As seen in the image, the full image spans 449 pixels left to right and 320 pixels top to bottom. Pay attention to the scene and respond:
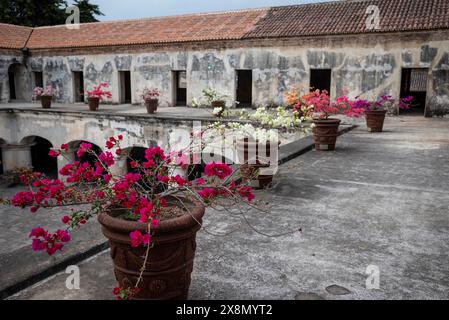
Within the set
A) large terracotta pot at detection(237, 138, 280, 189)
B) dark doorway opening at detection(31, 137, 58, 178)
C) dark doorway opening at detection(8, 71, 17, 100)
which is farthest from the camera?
dark doorway opening at detection(8, 71, 17, 100)

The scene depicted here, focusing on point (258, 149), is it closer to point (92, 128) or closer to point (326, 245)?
point (326, 245)

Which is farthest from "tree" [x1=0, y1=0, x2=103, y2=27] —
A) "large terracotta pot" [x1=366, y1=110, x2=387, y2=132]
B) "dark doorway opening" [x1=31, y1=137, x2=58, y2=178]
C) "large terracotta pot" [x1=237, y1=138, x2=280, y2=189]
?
"large terracotta pot" [x1=237, y1=138, x2=280, y2=189]

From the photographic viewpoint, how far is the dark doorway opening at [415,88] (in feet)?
61.2

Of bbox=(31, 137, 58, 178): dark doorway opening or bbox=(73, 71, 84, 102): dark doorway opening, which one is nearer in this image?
bbox=(31, 137, 58, 178): dark doorway opening

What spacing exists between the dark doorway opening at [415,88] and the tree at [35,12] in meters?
26.0

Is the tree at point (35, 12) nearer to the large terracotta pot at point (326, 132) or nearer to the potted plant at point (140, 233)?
the large terracotta pot at point (326, 132)

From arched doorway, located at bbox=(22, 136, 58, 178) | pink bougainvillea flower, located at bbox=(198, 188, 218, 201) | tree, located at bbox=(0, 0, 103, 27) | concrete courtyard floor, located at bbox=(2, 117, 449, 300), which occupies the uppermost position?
tree, located at bbox=(0, 0, 103, 27)

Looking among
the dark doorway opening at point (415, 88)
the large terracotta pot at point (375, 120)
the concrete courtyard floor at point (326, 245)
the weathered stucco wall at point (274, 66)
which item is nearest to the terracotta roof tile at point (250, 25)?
the weathered stucco wall at point (274, 66)

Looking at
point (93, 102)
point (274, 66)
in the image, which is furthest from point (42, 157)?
point (274, 66)

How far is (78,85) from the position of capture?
24.5 metres

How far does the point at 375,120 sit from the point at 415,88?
47.7ft

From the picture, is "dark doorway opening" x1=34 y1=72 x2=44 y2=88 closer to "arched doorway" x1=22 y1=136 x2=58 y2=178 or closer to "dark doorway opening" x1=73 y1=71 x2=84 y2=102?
"dark doorway opening" x1=73 y1=71 x2=84 y2=102

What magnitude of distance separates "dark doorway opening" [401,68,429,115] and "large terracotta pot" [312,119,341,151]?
34.5 ft

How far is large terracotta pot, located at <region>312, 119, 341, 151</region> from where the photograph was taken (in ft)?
25.2
